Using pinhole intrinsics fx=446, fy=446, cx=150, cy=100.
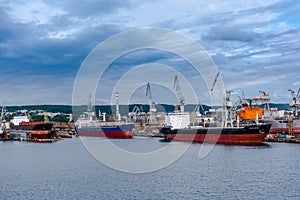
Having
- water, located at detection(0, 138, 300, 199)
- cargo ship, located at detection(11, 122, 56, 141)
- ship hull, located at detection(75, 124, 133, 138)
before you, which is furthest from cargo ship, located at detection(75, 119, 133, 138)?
water, located at detection(0, 138, 300, 199)

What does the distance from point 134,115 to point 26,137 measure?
2865 inches

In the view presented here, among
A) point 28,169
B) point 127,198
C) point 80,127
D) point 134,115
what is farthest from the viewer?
point 134,115

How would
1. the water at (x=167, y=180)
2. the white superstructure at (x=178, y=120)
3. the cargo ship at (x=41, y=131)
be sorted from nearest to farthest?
the water at (x=167, y=180) < the white superstructure at (x=178, y=120) < the cargo ship at (x=41, y=131)

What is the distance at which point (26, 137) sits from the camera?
88938 millimetres

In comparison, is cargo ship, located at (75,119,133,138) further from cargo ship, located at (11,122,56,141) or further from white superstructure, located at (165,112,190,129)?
white superstructure, located at (165,112,190,129)

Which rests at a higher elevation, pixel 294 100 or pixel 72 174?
pixel 294 100

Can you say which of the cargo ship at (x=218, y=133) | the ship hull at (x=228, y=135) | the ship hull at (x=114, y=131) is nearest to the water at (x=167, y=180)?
the ship hull at (x=228, y=135)

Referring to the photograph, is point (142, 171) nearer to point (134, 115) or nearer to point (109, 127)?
point (109, 127)

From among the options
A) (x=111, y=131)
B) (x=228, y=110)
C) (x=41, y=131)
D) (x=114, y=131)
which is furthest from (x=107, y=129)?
(x=228, y=110)

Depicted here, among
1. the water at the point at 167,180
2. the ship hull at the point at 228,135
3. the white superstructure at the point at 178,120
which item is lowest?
the water at the point at 167,180

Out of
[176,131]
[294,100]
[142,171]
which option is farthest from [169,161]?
[294,100]

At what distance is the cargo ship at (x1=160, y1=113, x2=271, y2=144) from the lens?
57.9 metres

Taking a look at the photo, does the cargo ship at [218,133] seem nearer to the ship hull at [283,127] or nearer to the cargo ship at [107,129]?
the ship hull at [283,127]

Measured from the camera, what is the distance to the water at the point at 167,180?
25.2m
